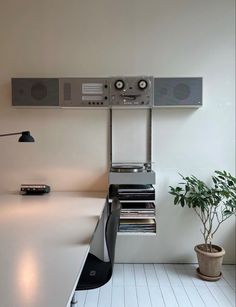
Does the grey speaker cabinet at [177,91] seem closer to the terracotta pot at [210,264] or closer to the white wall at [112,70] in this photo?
the white wall at [112,70]

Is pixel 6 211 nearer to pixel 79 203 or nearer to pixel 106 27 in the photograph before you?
pixel 79 203

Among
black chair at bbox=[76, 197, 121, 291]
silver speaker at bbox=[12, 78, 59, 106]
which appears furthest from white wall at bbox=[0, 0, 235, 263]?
black chair at bbox=[76, 197, 121, 291]

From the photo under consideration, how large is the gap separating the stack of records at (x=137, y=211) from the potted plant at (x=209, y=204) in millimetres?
263

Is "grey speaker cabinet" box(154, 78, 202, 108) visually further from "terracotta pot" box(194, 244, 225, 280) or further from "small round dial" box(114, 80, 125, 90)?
"terracotta pot" box(194, 244, 225, 280)

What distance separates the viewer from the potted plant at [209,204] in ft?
9.75

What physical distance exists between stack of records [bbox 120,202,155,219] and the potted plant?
0.86ft

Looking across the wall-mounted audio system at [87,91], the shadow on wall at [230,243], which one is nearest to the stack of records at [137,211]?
the shadow on wall at [230,243]

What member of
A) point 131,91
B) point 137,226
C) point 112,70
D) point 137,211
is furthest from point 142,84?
point 137,226

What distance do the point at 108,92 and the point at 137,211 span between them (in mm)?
1190

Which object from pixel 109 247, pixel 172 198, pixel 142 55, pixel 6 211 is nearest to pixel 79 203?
pixel 6 211

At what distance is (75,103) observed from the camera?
119 inches

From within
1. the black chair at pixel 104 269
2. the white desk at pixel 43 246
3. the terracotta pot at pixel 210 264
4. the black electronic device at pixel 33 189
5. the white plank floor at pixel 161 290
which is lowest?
the white plank floor at pixel 161 290

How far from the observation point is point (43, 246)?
163 centimetres

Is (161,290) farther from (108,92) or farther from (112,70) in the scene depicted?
(112,70)
